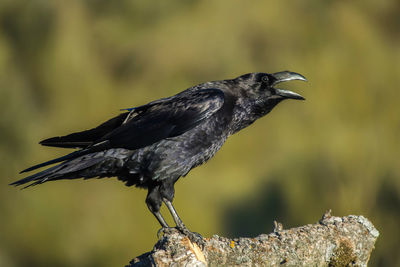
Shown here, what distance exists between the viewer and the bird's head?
5219 millimetres

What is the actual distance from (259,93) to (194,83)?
4893 mm

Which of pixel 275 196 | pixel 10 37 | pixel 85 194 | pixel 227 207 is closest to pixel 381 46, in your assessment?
pixel 275 196

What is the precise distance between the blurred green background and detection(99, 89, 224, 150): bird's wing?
459 cm

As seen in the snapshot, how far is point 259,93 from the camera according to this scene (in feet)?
17.3

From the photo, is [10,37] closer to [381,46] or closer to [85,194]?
[85,194]

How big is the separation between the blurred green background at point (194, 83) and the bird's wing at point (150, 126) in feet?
14.6

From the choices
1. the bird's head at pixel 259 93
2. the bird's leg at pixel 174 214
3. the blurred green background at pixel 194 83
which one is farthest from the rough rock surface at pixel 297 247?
the blurred green background at pixel 194 83

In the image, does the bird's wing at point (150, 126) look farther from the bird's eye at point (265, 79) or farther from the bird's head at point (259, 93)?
the bird's eye at point (265, 79)

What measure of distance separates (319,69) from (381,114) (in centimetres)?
147

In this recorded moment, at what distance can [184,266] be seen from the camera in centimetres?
349

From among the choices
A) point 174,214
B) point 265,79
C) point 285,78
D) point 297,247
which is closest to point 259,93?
point 265,79

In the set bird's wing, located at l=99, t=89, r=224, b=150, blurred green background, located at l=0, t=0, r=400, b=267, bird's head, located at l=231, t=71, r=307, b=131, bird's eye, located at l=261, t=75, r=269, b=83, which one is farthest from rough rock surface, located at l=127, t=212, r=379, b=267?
blurred green background, located at l=0, t=0, r=400, b=267

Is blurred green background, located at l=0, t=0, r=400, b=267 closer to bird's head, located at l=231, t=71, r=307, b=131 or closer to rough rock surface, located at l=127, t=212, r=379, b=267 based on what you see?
bird's head, located at l=231, t=71, r=307, b=131

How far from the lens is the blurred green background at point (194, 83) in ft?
31.2
